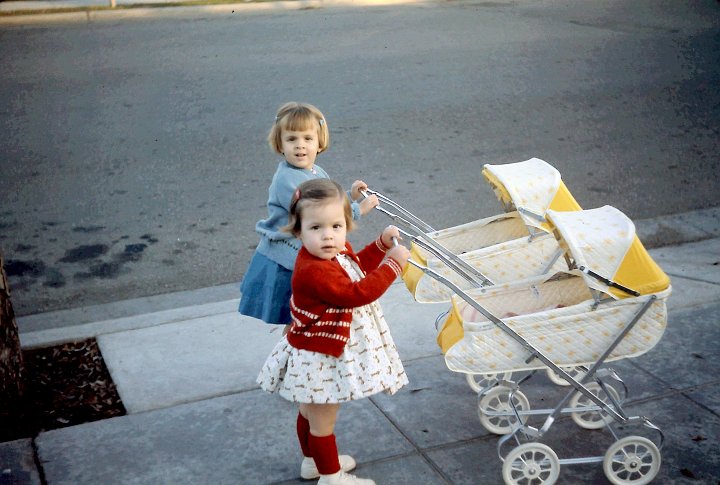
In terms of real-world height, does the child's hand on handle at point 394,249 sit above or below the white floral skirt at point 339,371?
above

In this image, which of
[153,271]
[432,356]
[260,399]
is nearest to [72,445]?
[260,399]

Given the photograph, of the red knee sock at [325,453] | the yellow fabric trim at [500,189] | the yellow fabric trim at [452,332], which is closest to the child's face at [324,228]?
the yellow fabric trim at [452,332]

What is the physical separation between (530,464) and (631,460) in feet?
1.30

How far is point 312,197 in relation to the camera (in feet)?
10.9

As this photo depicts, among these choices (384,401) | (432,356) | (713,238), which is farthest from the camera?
(713,238)

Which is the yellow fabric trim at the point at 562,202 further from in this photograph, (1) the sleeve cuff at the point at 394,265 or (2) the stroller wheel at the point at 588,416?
(1) the sleeve cuff at the point at 394,265

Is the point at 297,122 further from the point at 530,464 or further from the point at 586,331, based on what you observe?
the point at 530,464

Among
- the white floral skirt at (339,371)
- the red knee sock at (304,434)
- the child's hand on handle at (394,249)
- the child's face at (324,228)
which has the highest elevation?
the child's face at (324,228)

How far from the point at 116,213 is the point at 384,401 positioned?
11.6 feet

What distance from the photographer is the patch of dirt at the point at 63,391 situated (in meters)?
4.22

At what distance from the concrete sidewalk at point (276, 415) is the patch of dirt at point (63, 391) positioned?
0.08m

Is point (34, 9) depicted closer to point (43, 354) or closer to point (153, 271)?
point (153, 271)

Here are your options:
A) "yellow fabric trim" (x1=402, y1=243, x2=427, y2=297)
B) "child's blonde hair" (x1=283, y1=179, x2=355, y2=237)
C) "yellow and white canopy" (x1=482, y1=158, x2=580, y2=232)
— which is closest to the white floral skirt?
"child's blonde hair" (x1=283, y1=179, x2=355, y2=237)

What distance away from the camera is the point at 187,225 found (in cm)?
695
